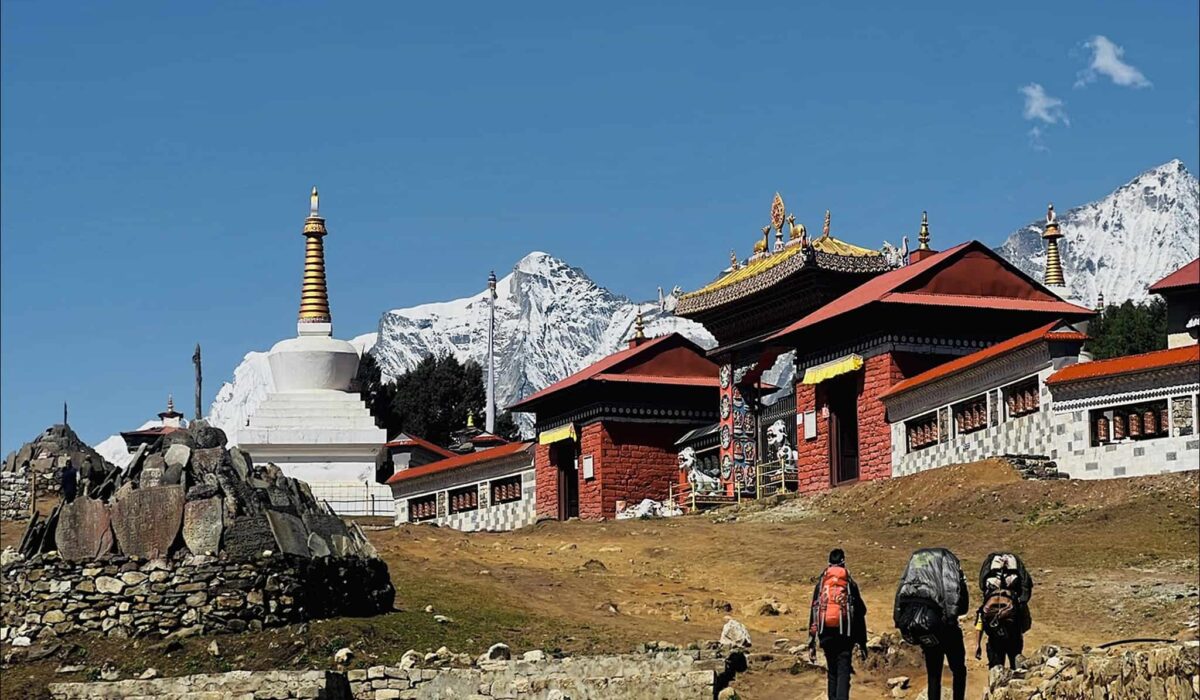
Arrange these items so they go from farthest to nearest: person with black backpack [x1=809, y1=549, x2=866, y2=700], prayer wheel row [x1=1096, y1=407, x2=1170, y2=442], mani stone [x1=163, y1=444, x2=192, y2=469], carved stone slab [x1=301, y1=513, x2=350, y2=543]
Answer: prayer wheel row [x1=1096, y1=407, x2=1170, y2=442]
carved stone slab [x1=301, y1=513, x2=350, y2=543]
mani stone [x1=163, y1=444, x2=192, y2=469]
person with black backpack [x1=809, y1=549, x2=866, y2=700]

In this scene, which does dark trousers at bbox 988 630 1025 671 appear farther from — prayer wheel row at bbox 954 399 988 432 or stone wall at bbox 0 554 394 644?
prayer wheel row at bbox 954 399 988 432

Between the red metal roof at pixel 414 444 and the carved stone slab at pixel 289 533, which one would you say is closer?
the carved stone slab at pixel 289 533

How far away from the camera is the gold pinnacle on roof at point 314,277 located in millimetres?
71938

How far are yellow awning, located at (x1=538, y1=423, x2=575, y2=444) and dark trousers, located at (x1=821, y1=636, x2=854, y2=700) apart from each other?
134 ft

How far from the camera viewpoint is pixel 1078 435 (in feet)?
136

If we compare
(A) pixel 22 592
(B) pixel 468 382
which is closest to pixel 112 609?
(A) pixel 22 592

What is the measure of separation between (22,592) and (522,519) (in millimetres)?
34323

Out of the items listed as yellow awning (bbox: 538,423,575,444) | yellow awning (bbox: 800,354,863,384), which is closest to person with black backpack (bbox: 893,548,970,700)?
yellow awning (bbox: 800,354,863,384)

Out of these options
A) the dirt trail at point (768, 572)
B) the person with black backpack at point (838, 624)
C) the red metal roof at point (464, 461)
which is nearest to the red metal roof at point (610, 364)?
the red metal roof at point (464, 461)

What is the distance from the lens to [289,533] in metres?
29.5

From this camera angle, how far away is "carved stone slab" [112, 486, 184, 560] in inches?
1128

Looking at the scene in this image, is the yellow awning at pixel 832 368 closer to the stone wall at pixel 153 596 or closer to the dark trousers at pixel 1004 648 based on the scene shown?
the stone wall at pixel 153 596

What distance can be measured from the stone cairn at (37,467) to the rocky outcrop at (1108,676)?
148ft

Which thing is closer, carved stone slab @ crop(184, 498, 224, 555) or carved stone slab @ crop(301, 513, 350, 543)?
carved stone slab @ crop(184, 498, 224, 555)
